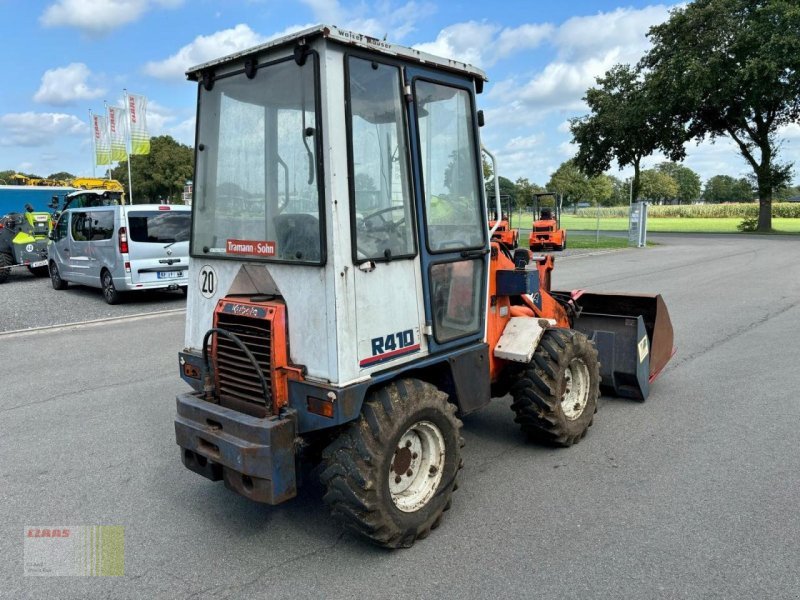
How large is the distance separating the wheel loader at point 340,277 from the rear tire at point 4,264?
49.2ft

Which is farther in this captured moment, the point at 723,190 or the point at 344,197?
the point at 723,190

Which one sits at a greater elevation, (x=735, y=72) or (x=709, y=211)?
(x=735, y=72)

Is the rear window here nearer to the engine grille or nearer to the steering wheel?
the engine grille

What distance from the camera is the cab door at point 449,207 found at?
11.0 ft

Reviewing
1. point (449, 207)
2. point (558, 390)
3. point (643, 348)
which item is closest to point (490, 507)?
point (558, 390)

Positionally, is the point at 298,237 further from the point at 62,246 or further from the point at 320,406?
the point at 62,246

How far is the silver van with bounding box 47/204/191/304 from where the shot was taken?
1120cm

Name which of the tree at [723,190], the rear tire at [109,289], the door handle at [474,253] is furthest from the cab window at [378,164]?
the tree at [723,190]

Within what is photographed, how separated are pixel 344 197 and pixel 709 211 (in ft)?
236

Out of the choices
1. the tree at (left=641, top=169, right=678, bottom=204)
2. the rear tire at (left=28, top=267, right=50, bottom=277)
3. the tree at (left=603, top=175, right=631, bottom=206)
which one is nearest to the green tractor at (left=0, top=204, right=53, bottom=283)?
the rear tire at (left=28, top=267, right=50, bottom=277)

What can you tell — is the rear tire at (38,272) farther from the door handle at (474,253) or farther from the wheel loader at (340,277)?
the door handle at (474,253)

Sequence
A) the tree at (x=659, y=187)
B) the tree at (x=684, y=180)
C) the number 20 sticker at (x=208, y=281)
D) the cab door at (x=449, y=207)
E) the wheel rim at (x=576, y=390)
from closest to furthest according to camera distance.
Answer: the cab door at (x=449, y=207), the number 20 sticker at (x=208, y=281), the wheel rim at (x=576, y=390), the tree at (x=659, y=187), the tree at (x=684, y=180)

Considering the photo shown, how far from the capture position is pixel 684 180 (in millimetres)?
118062

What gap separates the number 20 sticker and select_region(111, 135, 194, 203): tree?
48.6 metres
